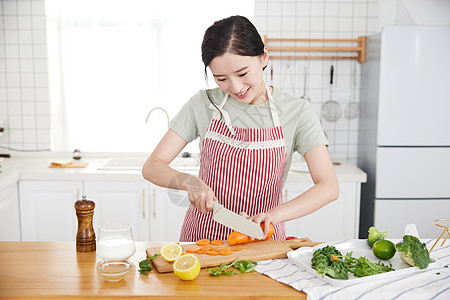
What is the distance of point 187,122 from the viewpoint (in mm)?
1805

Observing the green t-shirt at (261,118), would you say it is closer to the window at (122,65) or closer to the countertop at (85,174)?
the countertop at (85,174)

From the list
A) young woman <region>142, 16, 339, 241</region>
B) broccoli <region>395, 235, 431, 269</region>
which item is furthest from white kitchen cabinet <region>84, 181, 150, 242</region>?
broccoli <region>395, 235, 431, 269</region>

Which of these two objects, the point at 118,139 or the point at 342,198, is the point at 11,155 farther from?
the point at 342,198

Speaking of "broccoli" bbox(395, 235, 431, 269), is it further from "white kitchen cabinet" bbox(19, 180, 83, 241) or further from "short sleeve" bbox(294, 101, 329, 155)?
"white kitchen cabinet" bbox(19, 180, 83, 241)

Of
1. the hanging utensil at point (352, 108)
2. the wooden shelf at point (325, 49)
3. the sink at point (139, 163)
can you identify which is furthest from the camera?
the hanging utensil at point (352, 108)

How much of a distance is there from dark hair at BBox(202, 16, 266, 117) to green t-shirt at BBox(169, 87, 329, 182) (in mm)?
279

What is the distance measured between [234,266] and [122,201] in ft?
5.63

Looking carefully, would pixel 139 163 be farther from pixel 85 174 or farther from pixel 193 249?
pixel 193 249

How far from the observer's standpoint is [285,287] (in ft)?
4.08

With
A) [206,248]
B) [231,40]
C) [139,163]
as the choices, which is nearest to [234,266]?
[206,248]

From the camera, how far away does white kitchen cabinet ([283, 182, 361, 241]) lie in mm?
2939

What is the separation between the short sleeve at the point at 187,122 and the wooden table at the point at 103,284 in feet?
1.79

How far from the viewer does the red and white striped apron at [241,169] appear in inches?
69.1

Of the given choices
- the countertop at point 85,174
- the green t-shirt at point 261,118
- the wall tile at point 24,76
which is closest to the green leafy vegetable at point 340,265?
the green t-shirt at point 261,118
